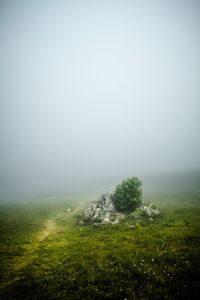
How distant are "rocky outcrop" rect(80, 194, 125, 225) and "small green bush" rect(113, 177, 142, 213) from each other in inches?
67.9

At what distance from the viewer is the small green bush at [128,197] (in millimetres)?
40125

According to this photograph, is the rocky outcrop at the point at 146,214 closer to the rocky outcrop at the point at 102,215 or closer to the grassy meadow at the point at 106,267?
the rocky outcrop at the point at 102,215

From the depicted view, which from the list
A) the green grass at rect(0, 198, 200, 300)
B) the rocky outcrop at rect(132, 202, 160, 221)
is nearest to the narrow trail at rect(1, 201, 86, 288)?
the green grass at rect(0, 198, 200, 300)

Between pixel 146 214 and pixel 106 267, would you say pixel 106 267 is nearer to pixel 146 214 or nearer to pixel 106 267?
pixel 106 267

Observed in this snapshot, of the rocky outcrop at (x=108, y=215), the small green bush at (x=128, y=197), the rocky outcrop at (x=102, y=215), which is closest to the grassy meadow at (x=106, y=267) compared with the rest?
the rocky outcrop at (x=108, y=215)

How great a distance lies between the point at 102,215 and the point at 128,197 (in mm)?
8285

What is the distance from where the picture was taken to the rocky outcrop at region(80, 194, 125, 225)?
108 ft

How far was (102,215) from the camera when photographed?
35.2 meters

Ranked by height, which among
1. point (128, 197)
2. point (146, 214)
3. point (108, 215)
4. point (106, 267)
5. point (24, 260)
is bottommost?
point (146, 214)

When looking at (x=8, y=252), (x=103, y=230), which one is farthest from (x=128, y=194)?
(x=8, y=252)

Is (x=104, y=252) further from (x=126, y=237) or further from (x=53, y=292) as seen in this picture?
(x=53, y=292)

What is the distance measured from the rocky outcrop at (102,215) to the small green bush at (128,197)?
1.73 meters

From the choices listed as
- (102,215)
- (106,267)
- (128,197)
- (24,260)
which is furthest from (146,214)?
(24,260)

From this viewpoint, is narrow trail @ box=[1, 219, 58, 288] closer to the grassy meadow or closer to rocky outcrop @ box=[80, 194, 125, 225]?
the grassy meadow
